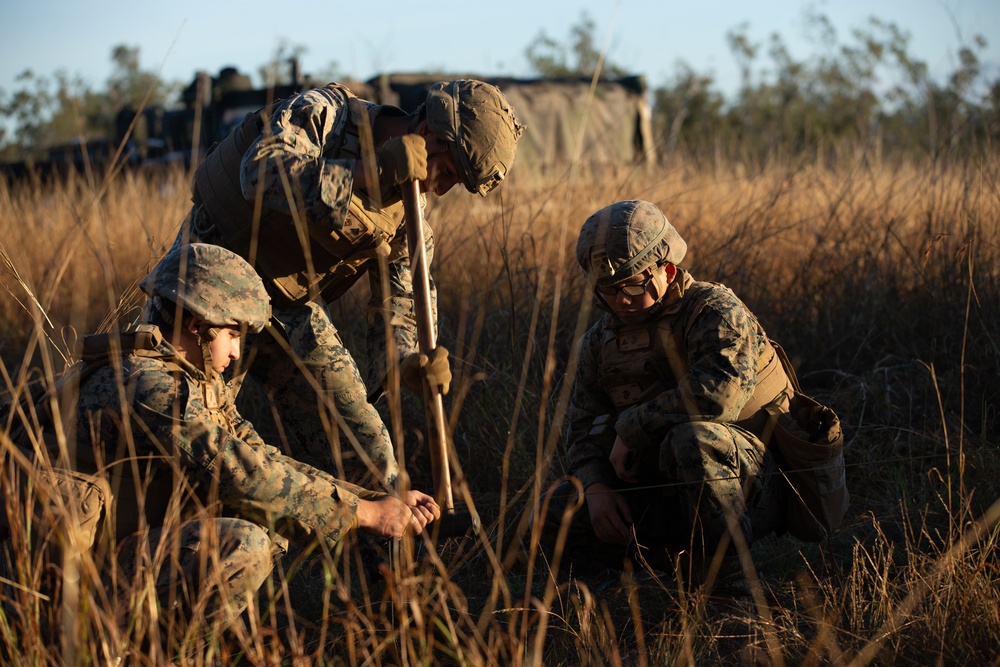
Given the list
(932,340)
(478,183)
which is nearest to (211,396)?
(478,183)

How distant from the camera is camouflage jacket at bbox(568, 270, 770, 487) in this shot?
286 centimetres

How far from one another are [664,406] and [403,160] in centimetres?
103

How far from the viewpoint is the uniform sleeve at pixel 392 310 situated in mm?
3461

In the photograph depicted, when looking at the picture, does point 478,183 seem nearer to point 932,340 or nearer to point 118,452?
point 118,452

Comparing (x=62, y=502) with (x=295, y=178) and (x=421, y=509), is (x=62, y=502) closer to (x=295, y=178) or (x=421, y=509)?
(x=421, y=509)

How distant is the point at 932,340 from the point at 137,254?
15.8 ft

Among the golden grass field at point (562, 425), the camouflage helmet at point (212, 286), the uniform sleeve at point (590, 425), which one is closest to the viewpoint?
the golden grass field at point (562, 425)

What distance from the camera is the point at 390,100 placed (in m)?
10.6

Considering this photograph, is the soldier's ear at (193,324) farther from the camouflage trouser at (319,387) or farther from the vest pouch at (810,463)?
the vest pouch at (810,463)

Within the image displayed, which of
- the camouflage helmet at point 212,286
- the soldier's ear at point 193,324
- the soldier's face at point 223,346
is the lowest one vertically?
the soldier's face at point 223,346

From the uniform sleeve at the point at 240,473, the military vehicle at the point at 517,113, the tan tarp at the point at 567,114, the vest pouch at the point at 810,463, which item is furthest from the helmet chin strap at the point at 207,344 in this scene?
the tan tarp at the point at 567,114

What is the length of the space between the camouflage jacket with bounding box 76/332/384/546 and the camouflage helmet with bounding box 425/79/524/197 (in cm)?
104

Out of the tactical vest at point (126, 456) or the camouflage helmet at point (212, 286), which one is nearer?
the tactical vest at point (126, 456)

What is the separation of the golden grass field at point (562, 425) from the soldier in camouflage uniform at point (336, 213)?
0.38 metres
